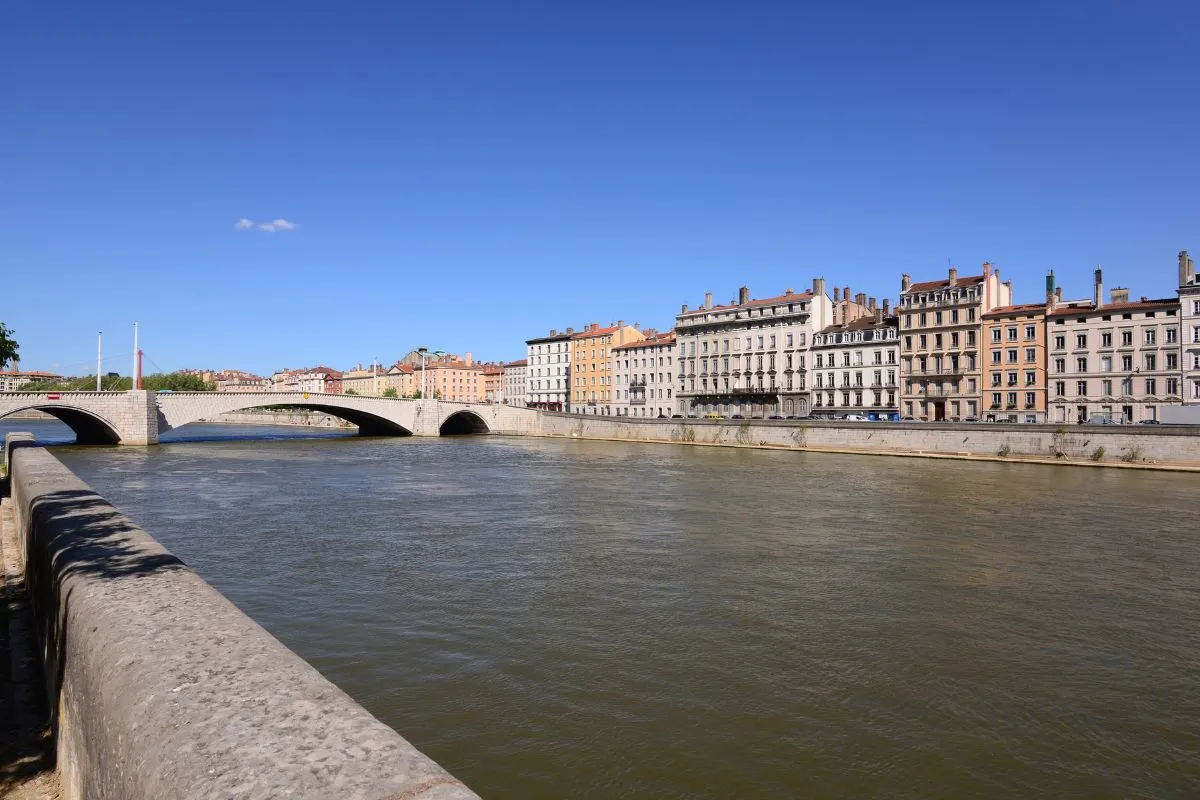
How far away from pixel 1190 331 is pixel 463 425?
2601 inches

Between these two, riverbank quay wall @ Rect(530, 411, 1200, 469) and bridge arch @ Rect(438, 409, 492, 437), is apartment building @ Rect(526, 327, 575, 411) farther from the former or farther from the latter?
riverbank quay wall @ Rect(530, 411, 1200, 469)

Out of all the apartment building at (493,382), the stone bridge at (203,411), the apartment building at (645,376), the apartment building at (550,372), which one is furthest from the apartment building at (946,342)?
the apartment building at (493,382)

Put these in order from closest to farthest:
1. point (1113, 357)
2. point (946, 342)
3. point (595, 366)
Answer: point (1113, 357) → point (946, 342) → point (595, 366)

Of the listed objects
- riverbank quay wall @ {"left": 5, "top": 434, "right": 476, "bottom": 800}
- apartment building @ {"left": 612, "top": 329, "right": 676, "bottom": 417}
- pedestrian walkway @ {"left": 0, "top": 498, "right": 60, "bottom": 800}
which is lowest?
pedestrian walkway @ {"left": 0, "top": 498, "right": 60, "bottom": 800}

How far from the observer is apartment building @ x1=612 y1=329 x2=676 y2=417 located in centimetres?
8938

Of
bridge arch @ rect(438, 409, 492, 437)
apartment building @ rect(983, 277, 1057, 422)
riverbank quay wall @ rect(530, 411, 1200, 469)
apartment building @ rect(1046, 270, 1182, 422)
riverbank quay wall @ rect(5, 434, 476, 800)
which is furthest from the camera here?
bridge arch @ rect(438, 409, 492, 437)

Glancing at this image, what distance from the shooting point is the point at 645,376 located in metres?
92.3

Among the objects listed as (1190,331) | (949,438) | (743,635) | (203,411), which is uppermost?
(1190,331)

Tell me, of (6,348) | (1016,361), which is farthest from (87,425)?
(1016,361)

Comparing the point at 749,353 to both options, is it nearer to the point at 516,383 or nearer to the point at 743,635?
the point at 516,383

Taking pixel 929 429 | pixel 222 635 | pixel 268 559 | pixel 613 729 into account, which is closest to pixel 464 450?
pixel 929 429

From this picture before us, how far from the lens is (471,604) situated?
11867mm

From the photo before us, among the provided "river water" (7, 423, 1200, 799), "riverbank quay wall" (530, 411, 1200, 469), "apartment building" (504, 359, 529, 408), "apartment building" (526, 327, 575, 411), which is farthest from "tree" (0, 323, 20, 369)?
"apartment building" (504, 359, 529, 408)

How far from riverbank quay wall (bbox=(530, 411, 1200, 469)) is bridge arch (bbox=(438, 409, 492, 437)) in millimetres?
17845
